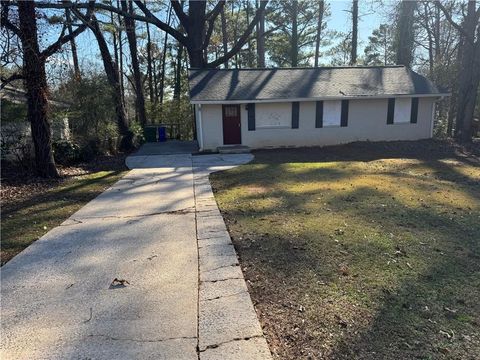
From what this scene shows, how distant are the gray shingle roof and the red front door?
63 cm

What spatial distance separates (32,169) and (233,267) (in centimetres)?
858

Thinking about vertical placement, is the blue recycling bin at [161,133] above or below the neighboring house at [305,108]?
below

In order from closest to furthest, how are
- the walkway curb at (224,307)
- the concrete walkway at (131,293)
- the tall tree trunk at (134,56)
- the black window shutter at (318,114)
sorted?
the walkway curb at (224,307) < the concrete walkway at (131,293) < the black window shutter at (318,114) < the tall tree trunk at (134,56)

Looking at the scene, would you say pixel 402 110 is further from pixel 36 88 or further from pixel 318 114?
pixel 36 88

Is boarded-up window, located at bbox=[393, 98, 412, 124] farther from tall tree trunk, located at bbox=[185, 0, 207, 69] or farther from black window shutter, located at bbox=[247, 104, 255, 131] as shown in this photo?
tall tree trunk, located at bbox=[185, 0, 207, 69]

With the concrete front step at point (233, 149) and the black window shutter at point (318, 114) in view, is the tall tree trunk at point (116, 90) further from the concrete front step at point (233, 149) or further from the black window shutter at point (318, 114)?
the black window shutter at point (318, 114)

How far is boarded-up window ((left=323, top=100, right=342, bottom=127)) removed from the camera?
1623 cm

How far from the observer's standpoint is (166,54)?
108ft

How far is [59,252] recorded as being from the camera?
4.71m

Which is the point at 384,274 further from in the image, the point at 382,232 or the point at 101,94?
the point at 101,94

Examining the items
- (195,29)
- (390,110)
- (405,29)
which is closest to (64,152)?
(195,29)

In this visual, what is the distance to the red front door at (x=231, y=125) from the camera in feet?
51.6

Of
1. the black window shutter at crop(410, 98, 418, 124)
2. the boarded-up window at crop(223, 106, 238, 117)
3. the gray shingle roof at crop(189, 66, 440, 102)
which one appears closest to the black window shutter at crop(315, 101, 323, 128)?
the gray shingle roof at crop(189, 66, 440, 102)

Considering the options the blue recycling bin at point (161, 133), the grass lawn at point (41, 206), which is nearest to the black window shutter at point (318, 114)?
the grass lawn at point (41, 206)
